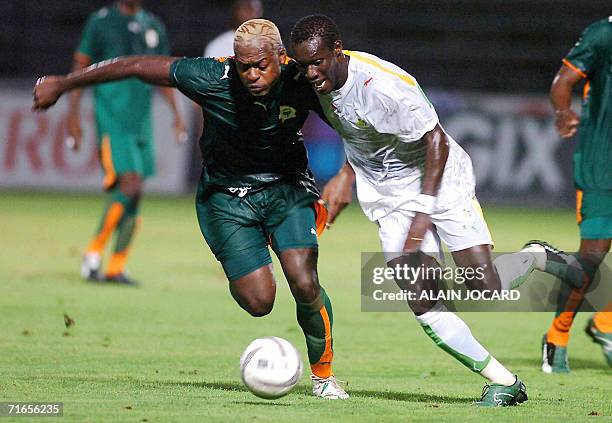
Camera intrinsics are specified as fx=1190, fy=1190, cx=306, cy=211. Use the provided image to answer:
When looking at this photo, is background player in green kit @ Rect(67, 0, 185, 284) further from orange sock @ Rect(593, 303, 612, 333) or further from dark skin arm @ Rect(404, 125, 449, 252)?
dark skin arm @ Rect(404, 125, 449, 252)

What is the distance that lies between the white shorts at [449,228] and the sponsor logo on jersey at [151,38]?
5.82 m

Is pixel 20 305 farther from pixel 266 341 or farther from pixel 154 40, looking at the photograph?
pixel 266 341

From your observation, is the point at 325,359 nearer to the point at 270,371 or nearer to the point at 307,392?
the point at 307,392

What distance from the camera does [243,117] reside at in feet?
20.3

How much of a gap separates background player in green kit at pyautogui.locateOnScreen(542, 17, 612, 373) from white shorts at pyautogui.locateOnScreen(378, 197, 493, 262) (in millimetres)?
1291

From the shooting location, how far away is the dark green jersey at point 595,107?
7270 millimetres

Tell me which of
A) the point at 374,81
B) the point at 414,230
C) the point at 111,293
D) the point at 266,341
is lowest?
the point at 111,293

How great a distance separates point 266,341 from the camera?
5.88 meters

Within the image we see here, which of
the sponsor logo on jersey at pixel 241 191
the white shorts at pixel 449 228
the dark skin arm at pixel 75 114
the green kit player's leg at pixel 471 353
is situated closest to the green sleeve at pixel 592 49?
the white shorts at pixel 449 228

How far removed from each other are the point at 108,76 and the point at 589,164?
10.3 feet

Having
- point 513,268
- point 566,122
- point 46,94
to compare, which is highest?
point 46,94

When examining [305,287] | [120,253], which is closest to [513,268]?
[305,287]

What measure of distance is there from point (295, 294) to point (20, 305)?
3.92 m

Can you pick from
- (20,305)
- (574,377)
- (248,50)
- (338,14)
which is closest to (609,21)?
(574,377)
